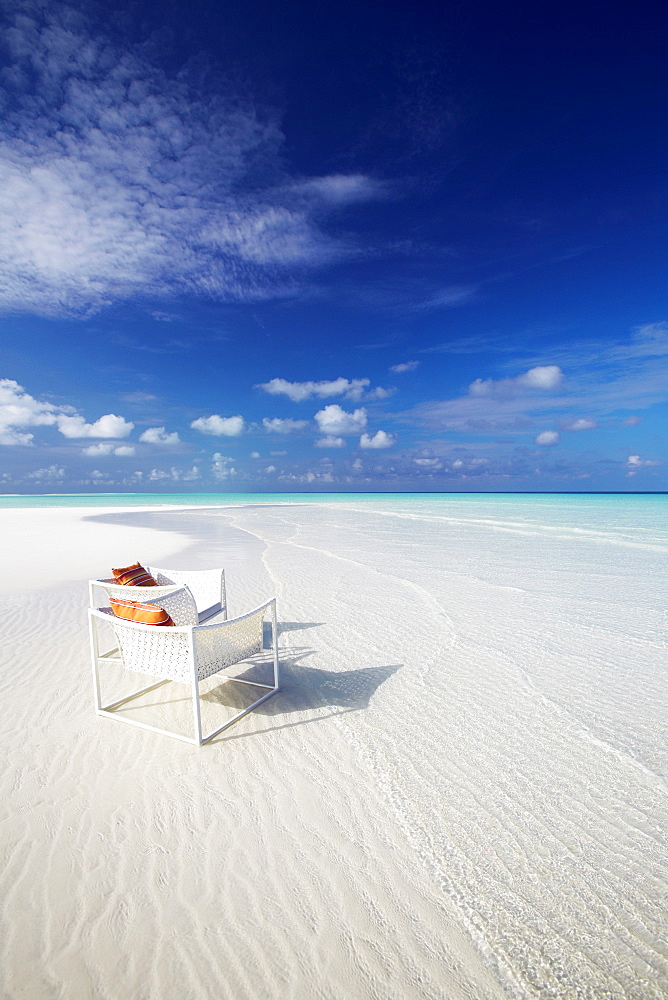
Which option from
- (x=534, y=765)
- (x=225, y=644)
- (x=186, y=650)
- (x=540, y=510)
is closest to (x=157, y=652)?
(x=186, y=650)

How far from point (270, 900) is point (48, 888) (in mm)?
1292

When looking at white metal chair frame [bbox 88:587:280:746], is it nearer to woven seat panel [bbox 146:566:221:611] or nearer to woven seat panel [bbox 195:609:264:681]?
woven seat panel [bbox 195:609:264:681]

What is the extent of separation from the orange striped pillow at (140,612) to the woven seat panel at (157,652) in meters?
0.13

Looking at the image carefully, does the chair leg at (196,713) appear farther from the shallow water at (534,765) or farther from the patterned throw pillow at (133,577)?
the patterned throw pillow at (133,577)

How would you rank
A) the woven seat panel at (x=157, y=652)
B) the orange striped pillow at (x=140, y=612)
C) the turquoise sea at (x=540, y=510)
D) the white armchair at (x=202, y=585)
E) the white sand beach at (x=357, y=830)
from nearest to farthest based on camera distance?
the white sand beach at (x=357, y=830) → the woven seat panel at (x=157, y=652) → the orange striped pillow at (x=140, y=612) → the white armchair at (x=202, y=585) → the turquoise sea at (x=540, y=510)

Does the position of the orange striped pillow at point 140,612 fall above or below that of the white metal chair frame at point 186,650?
above

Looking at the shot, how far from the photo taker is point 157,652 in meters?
4.25

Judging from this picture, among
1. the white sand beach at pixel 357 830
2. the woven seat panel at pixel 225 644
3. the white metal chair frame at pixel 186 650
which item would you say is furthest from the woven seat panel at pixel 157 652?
the white sand beach at pixel 357 830

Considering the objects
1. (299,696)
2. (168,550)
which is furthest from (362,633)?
(168,550)

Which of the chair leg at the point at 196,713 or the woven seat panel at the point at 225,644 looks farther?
the woven seat panel at the point at 225,644

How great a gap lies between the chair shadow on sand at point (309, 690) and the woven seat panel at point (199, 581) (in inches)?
40.0

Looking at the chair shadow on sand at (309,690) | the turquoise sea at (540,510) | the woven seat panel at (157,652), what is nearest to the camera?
the woven seat panel at (157,652)

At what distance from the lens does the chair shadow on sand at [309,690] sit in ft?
15.8

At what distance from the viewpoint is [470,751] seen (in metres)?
4.17
